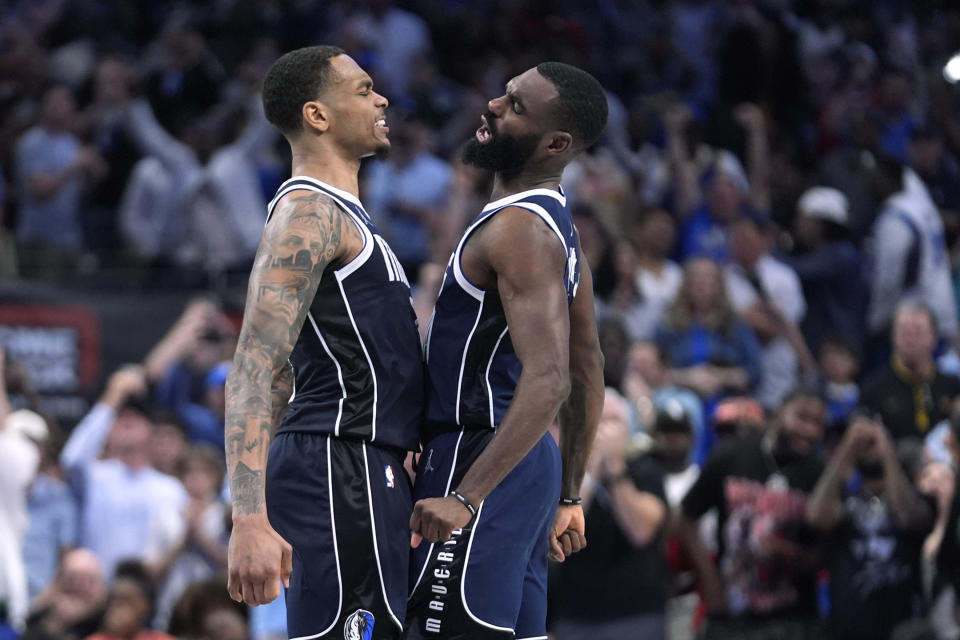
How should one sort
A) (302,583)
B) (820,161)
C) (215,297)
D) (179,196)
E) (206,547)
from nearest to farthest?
(302,583), (206,547), (215,297), (179,196), (820,161)

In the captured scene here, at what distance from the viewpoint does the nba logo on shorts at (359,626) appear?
4.42 m

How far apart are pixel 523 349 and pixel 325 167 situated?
861 millimetres

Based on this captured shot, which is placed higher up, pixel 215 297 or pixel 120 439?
pixel 215 297

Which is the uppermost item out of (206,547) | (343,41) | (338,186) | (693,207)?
(343,41)

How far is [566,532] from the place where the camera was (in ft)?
17.0

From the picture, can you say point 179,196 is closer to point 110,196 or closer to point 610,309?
point 110,196

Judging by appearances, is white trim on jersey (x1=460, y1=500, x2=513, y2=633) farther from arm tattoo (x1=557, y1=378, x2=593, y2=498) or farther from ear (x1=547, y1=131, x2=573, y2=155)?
ear (x1=547, y1=131, x2=573, y2=155)

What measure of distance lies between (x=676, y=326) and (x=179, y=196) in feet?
12.8

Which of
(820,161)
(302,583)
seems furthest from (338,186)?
(820,161)

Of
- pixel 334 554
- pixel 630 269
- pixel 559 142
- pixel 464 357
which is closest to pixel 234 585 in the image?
pixel 334 554

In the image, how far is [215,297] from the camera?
10.8 metres

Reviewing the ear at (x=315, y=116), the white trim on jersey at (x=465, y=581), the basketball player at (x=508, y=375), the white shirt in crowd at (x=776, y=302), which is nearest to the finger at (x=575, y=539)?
the basketball player at (x=508, y=375)

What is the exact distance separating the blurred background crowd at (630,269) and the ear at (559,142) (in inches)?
133

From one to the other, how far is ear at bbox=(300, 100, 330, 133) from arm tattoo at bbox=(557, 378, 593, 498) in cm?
116
